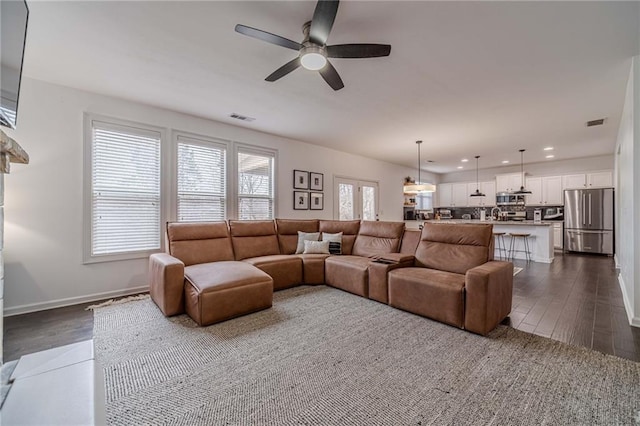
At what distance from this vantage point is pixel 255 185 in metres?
4.94

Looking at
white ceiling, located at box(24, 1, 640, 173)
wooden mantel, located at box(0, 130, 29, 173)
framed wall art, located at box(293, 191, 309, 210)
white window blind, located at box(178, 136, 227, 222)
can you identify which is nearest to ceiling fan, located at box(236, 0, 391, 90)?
white ceiling, located at box(24, 1, 640, 173)

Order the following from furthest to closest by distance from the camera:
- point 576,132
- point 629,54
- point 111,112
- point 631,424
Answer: point 576,132 < point 111,112 < point 629,54 < point 631,424

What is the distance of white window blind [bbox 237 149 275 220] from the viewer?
477 cm

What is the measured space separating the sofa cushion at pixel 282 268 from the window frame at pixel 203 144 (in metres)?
1.31

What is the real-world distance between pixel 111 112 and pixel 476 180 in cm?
1005

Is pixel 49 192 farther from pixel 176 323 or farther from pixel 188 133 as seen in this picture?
pixel 176 323

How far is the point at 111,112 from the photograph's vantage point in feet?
11.4

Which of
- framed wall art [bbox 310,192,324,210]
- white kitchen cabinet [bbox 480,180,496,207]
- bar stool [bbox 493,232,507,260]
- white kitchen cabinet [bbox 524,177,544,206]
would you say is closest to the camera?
framed wall art [bbox 310,192,324,210]

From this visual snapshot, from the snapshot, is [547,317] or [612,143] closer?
[547,317]

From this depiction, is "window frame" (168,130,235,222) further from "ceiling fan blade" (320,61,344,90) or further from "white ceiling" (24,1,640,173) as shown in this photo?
"ceiling fan blade" (320,61,344,90)

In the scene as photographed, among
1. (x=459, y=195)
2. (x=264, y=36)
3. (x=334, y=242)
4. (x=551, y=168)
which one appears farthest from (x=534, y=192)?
(x=264, y=36)

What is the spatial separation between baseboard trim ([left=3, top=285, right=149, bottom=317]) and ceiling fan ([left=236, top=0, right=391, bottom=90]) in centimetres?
354

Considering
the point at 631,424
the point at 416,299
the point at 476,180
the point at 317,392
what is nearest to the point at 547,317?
the point at 416,299

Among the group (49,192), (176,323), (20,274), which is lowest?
(176,323)
